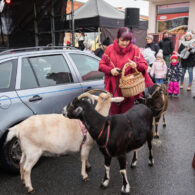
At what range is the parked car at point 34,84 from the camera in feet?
A: 10.5

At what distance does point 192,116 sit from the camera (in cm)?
614

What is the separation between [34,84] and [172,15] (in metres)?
19.8

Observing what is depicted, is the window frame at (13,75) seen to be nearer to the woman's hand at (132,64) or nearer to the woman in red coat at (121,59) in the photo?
the woman in red coat at (121,59)

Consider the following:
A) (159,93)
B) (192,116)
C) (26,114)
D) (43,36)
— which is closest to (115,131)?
(26,114)

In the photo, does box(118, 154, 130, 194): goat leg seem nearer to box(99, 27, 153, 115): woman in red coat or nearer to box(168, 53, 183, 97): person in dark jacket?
box(99, 27, 153, 115): woman in red coat

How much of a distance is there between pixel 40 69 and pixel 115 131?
1673mm

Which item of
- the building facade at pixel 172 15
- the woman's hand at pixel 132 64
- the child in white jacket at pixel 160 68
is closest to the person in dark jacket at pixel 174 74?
the child in white jacket at pixel 160 68

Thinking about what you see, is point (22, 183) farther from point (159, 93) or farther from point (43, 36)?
point (43, 36)

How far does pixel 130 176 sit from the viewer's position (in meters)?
3.47

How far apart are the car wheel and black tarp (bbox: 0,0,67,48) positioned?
277 inches

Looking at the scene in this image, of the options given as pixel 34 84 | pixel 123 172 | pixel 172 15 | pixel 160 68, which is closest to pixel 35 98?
pixel 34 84

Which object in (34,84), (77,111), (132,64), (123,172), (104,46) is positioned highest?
(104,46)

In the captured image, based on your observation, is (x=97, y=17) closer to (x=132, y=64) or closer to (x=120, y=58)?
(x=120, y=58)

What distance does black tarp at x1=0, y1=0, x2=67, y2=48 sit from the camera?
31.4 ft
